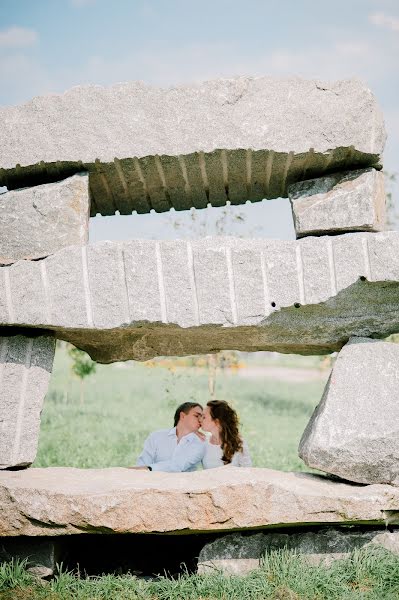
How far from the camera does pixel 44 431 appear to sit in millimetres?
11594

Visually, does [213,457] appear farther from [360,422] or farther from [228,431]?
[360,422]

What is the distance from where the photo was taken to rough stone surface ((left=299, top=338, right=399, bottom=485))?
3.57 metres

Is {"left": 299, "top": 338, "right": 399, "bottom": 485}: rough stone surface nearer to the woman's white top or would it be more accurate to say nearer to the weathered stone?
the woman's white top

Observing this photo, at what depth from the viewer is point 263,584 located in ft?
11.7

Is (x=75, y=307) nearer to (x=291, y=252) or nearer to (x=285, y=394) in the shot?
(x=291, y=252)

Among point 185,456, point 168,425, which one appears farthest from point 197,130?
point 168,425

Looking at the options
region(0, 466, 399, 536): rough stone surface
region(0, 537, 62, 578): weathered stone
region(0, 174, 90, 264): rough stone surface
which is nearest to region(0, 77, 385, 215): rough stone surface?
region(0, 174, 90, 264): rough stone surface

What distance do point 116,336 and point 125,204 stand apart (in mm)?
964

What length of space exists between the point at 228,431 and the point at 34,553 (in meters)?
1.68

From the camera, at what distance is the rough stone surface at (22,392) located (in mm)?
3871

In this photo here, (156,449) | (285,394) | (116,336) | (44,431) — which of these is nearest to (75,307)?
(116,336)

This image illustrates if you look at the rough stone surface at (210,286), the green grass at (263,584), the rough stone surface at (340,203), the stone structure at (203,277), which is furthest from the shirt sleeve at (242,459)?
the rough stone surface at (340,203)

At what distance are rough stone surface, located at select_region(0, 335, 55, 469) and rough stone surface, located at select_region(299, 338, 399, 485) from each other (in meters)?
1.63

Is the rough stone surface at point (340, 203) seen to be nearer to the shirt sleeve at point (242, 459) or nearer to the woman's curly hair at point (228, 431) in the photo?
the woman's curly hair at point (228, 431)
